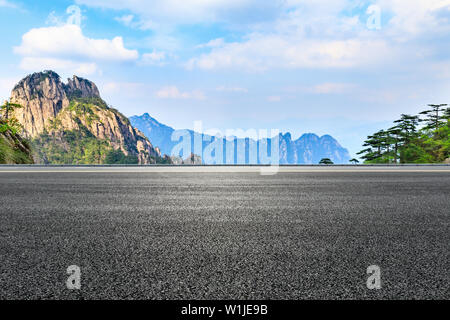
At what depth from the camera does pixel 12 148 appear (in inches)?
1158

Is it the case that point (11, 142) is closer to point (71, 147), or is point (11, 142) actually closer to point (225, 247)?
point (225, 247)

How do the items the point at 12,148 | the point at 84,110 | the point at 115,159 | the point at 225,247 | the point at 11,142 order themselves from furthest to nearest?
the point at 84,110
the point at 115,159
the point at 11,142
the point at 12,148
the point at 225,247

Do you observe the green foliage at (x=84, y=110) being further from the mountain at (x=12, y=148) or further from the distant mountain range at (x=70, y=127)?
the mountain at (x=12, y=148)

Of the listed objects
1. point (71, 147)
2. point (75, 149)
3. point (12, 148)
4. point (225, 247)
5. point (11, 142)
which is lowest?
point (225, 247)

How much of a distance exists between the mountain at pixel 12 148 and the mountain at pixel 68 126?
117 meters

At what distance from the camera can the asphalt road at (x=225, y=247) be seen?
107 inches

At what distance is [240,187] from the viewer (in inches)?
386

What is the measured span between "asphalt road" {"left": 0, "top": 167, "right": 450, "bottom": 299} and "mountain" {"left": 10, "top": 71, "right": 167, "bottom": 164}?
14840cm

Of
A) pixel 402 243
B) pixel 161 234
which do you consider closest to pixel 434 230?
pixel 402 243

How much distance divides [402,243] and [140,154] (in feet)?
642

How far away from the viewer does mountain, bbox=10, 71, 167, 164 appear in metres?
157

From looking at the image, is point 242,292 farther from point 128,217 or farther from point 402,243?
point 128,217

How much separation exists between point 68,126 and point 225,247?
7519 inches

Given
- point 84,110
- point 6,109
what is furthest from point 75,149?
point 6,109
